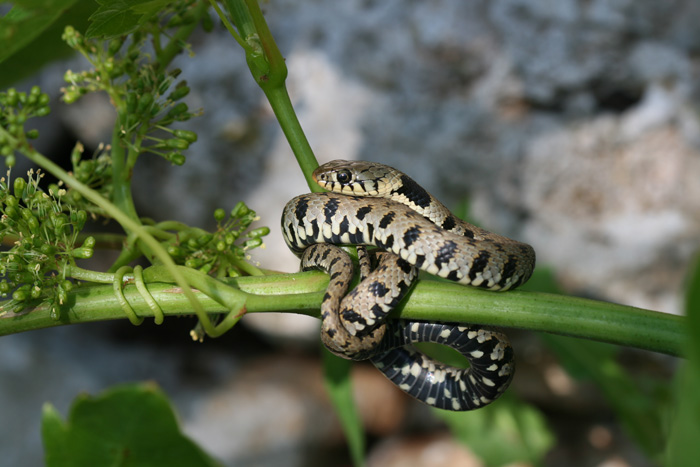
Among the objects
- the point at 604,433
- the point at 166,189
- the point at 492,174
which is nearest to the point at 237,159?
the point at 166,189

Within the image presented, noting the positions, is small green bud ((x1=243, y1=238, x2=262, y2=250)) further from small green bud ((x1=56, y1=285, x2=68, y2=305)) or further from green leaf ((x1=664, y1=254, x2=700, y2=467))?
green leaf ((x1=664, y1=254, x2=700, y2=467))

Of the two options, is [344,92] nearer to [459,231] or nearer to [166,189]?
[166,189]

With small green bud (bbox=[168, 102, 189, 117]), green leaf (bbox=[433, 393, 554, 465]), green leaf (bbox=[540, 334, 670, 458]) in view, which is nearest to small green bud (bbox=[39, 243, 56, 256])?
small green bud (bbox=[168, 102, 189, 117])

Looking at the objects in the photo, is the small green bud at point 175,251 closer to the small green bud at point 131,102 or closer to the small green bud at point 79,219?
the small green bud at point 79,219

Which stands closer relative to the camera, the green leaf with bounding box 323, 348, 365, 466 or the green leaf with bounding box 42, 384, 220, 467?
the green leaf with bounding box 42, 384, 220, 467

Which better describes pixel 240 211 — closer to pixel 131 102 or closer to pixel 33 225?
pixel 131 102

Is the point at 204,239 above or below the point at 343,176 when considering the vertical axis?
below

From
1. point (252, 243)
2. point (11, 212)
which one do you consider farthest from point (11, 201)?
point (252, 243)
